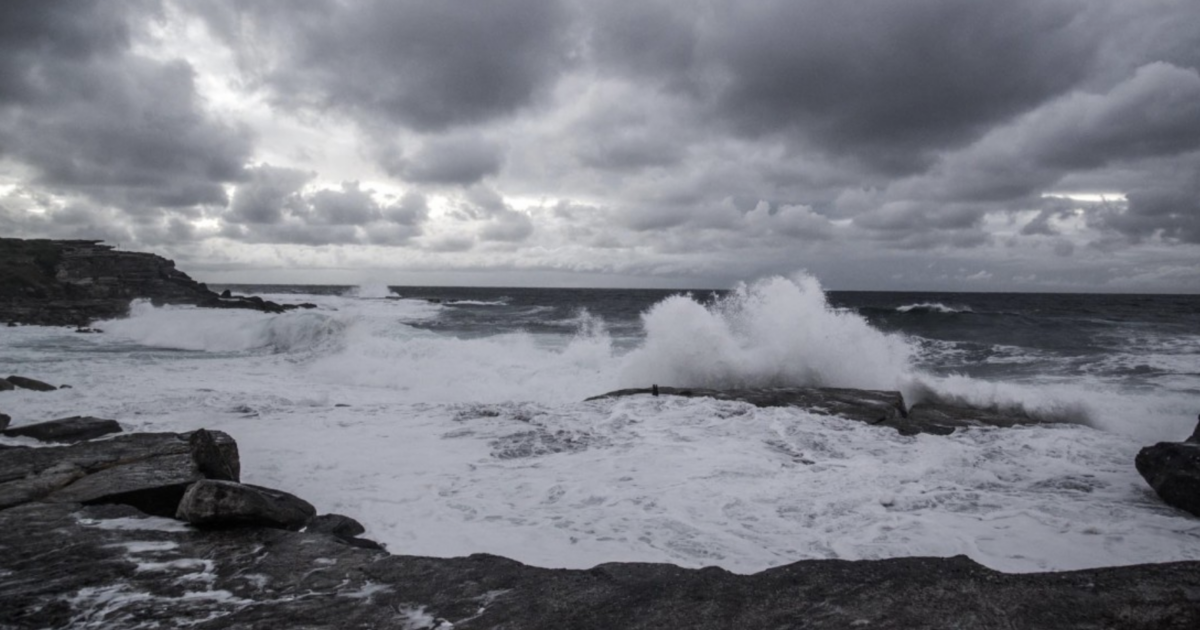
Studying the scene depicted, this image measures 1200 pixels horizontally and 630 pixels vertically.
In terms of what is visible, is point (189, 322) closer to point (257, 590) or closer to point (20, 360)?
point (20, 360)

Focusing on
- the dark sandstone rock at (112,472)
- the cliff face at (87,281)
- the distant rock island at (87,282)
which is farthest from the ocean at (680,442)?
the distant rock island at (87,282)

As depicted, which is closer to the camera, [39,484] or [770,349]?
[39,484]

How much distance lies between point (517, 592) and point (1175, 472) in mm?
6844

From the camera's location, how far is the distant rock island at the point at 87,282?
32.2 m

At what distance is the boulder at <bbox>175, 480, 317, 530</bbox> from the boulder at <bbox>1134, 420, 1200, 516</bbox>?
824 centimetres

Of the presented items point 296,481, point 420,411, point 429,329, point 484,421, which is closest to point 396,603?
point 296,481

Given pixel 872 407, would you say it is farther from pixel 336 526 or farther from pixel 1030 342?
pixel 1030 342

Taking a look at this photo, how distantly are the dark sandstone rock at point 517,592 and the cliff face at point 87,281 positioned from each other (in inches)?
1312

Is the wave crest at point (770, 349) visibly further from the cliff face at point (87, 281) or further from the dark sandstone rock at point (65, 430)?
the cliff face at point (87, 281)

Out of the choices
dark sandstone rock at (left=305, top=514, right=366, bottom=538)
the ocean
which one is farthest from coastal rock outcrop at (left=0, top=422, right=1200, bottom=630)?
the ocean

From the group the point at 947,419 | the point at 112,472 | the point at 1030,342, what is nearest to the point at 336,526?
the point at 112,472

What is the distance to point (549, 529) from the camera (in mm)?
5348

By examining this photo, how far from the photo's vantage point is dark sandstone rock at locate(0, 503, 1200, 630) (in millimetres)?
2949

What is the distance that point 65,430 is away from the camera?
7.83 m
